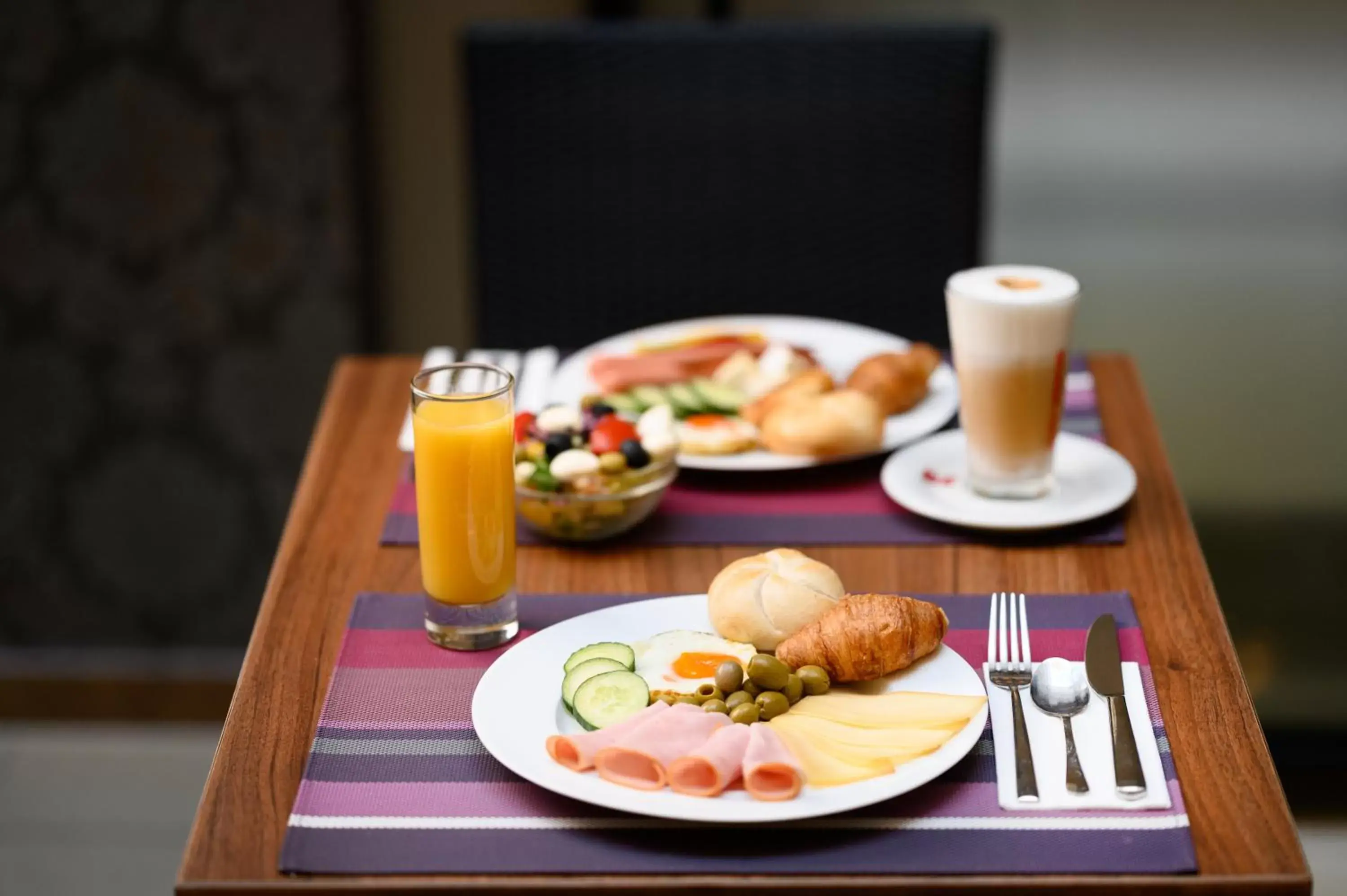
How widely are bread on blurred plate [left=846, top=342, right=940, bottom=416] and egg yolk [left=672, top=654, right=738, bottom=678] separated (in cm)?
53

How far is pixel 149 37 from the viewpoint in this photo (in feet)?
8.84

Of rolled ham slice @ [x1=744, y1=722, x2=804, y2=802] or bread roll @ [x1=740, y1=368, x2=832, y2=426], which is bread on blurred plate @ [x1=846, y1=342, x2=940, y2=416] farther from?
rolled ham slice @ [x1=744, y1=722, x2=804, y2=802]

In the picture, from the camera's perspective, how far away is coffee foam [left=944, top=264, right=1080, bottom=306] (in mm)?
1374

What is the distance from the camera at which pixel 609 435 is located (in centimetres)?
138

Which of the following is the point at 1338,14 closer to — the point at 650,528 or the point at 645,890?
the point at 650,528

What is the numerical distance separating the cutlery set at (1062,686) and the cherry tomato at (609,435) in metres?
0.34

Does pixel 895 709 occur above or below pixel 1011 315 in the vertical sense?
below

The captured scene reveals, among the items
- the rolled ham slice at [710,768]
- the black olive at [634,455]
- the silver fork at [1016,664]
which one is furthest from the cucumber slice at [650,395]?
the rolled ham slice at [710,768]

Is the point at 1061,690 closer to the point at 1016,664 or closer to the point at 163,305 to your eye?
the point at 1016,664

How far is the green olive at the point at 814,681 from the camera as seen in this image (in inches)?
42.0

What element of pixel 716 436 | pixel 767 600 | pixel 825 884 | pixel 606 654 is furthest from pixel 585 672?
pixel 716 436

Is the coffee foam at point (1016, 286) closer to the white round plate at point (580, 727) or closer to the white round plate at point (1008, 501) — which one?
the white round plate at point (1008, 501)

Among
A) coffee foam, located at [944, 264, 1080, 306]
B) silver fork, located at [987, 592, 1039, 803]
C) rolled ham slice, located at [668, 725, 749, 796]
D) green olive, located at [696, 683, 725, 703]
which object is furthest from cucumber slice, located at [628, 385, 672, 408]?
rolled ham slice, located at [668, 725, 749, 796]

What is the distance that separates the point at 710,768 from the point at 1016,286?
630mm
